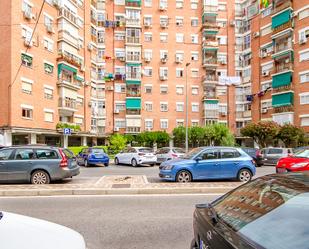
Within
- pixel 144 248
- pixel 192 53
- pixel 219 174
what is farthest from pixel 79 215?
pixel 192 53

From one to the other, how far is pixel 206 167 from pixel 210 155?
0.56m

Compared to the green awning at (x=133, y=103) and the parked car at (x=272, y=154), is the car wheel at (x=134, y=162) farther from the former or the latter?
the green awning at (x=133, y=103)

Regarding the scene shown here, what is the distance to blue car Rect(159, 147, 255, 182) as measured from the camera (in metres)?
12.7

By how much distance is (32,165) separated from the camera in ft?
40.9

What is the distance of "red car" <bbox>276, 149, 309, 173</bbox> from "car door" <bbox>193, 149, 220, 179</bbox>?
8.46 ft

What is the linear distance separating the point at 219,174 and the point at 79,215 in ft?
22.9

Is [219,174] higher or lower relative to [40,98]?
lower

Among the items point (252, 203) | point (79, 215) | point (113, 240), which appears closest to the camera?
point (252, 203)

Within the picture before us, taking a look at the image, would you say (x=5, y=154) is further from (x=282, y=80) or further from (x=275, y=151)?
(x=282, y=80)

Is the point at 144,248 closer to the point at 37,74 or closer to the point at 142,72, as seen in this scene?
the point at 37,74

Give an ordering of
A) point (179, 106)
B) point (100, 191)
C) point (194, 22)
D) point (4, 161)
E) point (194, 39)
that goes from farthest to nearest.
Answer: point (194, 22) < point (194, 39) < point (179, 106) < point (4, 161) < point (100, 191)

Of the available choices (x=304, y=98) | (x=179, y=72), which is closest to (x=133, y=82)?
(x=179, y=72)

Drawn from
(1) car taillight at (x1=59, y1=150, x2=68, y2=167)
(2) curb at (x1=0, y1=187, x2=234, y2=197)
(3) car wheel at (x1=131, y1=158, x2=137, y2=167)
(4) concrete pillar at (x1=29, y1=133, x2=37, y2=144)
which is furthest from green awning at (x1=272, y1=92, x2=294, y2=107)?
(1) car taillight at (x1=59, y1=150, x2=68, y2=167)

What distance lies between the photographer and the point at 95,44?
46.9 m
